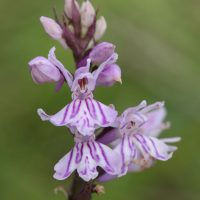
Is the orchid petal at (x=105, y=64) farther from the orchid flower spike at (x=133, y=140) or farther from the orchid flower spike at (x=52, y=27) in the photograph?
the orchid flower spike at (x=52, y=27)

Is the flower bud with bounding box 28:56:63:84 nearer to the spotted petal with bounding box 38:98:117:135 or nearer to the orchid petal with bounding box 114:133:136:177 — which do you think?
the spotted petal with bounding box 38:98:117:135

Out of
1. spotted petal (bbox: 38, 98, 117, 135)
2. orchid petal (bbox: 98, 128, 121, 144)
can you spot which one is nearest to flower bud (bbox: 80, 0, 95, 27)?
spotted petal (bbox: 38, 98, 117, 135)

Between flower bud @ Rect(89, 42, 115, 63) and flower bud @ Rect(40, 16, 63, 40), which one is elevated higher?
flower bud @ Rect(40, 16, 63, 40)

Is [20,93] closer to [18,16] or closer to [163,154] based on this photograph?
[18,16]

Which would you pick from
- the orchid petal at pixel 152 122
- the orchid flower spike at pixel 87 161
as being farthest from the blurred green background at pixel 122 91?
the orchid flower spike at pixel 87 161

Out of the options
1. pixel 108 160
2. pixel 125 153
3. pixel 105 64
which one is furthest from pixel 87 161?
pixel 105 64
